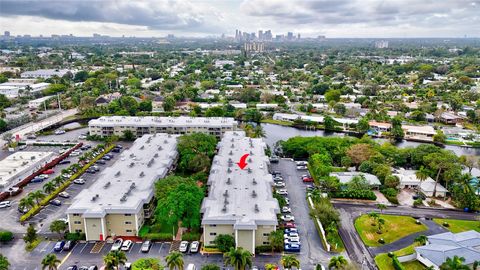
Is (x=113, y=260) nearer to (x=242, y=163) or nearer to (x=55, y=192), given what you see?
(x=55, y=192)

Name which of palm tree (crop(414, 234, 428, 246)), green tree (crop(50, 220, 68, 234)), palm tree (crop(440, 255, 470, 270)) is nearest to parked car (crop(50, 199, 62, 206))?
green tree (crop(50, 220, 68, 234))

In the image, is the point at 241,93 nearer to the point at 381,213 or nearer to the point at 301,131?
the point at 301,131

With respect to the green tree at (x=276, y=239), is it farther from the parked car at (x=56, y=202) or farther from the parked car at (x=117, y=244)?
the parked car at (x=56, y=202)

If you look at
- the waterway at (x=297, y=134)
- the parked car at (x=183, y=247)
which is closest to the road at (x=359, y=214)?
the parked car at (x=183, y=247)

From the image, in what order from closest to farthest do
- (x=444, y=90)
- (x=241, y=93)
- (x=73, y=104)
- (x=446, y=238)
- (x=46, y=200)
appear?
(x=446, y=238), (x=46, y=200), (x=73, y=104), (x=241, y=93), (x=444, y=90)

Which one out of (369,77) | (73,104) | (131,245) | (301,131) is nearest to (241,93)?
(301,131)

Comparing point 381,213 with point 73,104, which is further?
point 73,104
